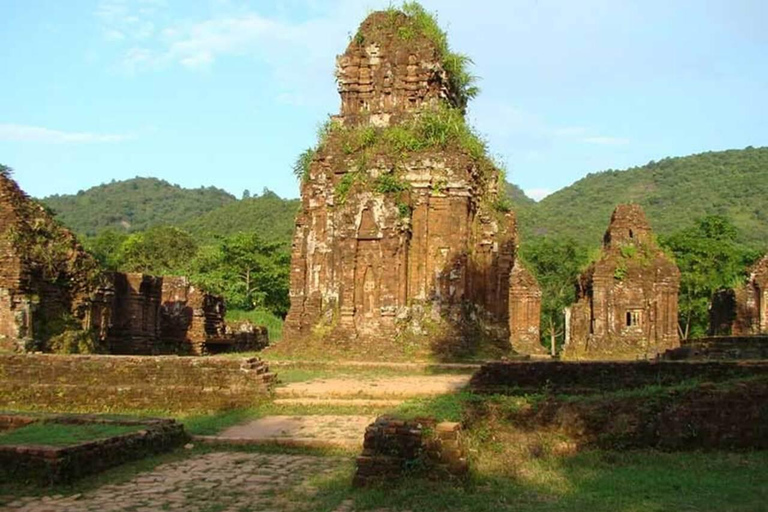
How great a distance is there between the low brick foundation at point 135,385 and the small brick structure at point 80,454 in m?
3.00

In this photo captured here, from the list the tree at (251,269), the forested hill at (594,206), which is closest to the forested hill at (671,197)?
the forested hill at (594,206)

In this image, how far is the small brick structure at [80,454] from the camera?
24.3 ft

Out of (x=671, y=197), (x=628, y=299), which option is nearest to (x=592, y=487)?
(x=628, y=299)

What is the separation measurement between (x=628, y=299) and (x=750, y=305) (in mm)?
4287

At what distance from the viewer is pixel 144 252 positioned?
2286 inches

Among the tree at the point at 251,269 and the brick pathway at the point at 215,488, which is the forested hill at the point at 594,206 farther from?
the brick pathway at the point at 215,488

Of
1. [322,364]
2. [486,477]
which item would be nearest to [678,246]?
[322,364]

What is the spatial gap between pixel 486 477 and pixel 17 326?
1187 cm

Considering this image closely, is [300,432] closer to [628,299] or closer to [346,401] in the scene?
[346,401]

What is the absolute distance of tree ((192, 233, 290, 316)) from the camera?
156 feet

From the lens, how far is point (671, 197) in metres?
95.3

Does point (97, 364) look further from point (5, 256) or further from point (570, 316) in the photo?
point (570, 316)

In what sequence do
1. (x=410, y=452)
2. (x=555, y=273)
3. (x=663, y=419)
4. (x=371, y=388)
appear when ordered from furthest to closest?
(x=555, y=273), (x=371, y=388), (x=663, y=419), (x=410, y=452)

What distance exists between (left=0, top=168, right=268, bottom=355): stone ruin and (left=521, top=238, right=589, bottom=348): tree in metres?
33.6
